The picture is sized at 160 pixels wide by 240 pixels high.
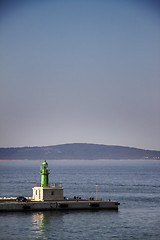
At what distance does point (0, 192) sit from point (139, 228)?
208 ft

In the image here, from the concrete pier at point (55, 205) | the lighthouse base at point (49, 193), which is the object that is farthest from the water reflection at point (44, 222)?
the lighthouse base at point (49, 193)

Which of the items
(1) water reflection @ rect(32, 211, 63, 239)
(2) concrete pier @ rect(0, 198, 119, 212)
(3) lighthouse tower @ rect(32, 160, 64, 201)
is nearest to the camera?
(1) water reflection @ rect(32, 211, 63, 239)

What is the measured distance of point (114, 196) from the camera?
397 feet

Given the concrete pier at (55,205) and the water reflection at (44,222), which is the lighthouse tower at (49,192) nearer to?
the concrete pier at (55,205)

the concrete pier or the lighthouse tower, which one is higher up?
the lighthouse tower

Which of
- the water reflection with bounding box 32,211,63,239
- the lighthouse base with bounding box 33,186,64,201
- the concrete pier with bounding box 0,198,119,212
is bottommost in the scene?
the water reflection with bounding box 32,211,63,239

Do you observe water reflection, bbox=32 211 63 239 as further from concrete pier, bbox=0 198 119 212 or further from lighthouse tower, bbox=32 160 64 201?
lighthouse tower, bbox=32 160 64 201

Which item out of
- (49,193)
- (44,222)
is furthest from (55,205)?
(44,222)

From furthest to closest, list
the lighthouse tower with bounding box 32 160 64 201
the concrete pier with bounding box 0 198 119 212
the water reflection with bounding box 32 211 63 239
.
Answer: the lighthouse tower with bounding box 32 160 64 201 < the concrete pier with bounding box 0 198 119 212 < the water reflection with bounding box 32 211 63 239

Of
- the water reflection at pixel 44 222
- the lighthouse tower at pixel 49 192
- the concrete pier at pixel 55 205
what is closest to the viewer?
the water reflection at pixel 44 222

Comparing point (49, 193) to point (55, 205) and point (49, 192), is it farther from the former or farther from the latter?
point (55, 205)

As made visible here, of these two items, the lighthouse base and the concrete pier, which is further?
the lighthouse base

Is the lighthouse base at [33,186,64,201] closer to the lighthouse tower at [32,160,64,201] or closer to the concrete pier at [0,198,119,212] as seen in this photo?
the lighthouse tower at [32,160,64,201]

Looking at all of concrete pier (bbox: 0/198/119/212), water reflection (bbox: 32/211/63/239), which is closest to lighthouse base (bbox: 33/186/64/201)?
concrete pier (bbox: 0/198/119/212)
